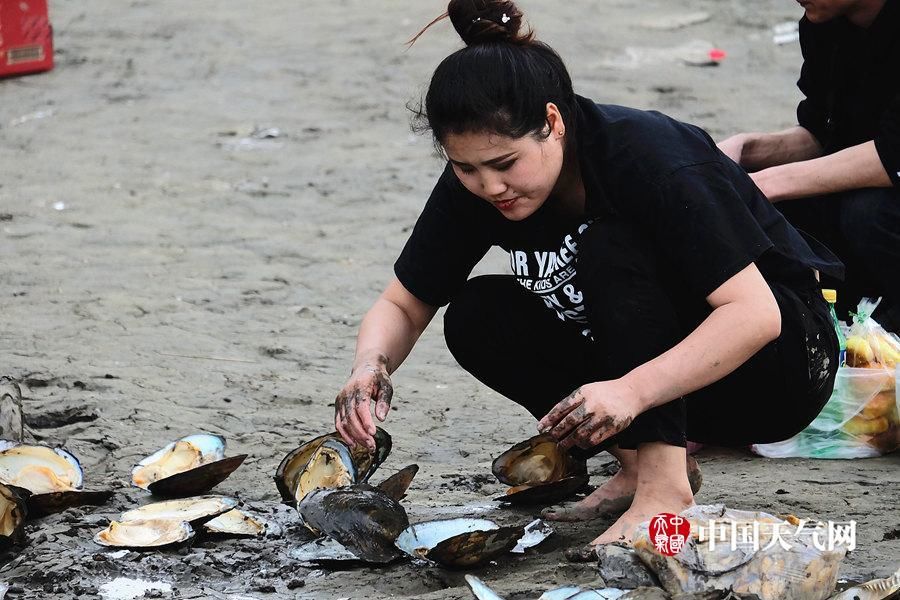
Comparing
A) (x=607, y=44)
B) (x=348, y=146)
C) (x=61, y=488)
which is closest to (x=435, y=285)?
(x=61, y=488)

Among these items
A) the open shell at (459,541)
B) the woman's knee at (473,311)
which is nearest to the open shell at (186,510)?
the open shell at (459,541)

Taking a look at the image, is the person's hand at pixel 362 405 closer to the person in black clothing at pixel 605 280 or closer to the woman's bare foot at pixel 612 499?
the person in black clothing at pixel 605 280

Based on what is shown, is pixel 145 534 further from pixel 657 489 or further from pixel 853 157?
pixel 853 157

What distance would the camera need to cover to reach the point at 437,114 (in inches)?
95.0

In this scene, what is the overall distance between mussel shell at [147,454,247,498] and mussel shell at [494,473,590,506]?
2.28ft

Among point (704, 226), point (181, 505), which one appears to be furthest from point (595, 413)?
point (181, 505)

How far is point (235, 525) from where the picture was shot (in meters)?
2.81

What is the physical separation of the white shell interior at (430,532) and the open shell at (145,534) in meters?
0.52

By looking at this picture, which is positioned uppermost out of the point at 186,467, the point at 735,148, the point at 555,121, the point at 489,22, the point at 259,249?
the point at 489,22

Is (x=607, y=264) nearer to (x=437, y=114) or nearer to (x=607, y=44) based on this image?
(x=437, y=114)

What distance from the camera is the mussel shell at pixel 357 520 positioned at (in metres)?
2.62

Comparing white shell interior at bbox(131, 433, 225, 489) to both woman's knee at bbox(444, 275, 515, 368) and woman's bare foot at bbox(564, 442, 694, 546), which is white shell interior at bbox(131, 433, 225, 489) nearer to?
woman's knee at bbox(444, 275, 515, 368)

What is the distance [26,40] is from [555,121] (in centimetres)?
611

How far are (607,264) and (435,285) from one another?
20.7 inches
